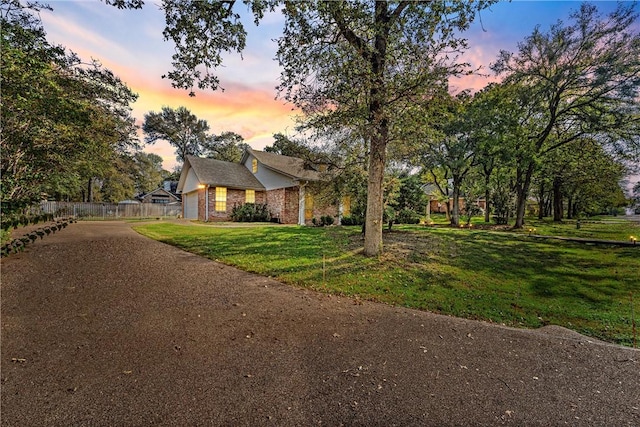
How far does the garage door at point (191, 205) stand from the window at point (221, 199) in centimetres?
317

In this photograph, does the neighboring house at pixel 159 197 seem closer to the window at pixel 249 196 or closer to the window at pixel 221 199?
the window at pixel 221 199

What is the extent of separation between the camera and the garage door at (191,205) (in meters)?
22.1

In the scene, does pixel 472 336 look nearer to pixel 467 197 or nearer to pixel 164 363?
pixel 164 363

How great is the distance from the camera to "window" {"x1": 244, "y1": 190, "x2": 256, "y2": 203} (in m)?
21.1

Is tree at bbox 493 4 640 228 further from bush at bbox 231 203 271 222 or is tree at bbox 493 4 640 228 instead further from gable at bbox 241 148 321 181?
bush at bbox 231 203 271 222

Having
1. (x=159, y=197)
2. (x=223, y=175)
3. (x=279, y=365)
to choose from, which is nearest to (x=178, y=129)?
(x=159, y=197)

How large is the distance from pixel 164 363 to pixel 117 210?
30399 mm

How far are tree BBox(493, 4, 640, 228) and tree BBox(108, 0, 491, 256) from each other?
1308 centimetres

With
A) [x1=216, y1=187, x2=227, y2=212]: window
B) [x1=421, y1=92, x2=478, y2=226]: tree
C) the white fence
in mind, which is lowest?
the white fence

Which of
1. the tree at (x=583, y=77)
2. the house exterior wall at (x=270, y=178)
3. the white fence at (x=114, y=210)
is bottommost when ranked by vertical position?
the white fence at (x=114, y=210)

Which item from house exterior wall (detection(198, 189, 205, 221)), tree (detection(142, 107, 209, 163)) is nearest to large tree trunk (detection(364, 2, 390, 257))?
house exterior wall (detection(198, 189, 205, 221))

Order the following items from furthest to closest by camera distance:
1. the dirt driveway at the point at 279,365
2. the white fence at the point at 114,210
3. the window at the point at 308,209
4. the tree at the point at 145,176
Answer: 1. the tree at the point at 145,176
2. the white fence at the point at 114,210
3. the window at the point at 308,209
4. the dirt driveway at the point at 279,365

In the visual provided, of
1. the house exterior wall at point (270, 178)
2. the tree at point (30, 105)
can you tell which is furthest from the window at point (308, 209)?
the tree at point (30, 105)

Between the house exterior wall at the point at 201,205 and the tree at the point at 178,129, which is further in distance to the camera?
the tree at the point at 178,129
